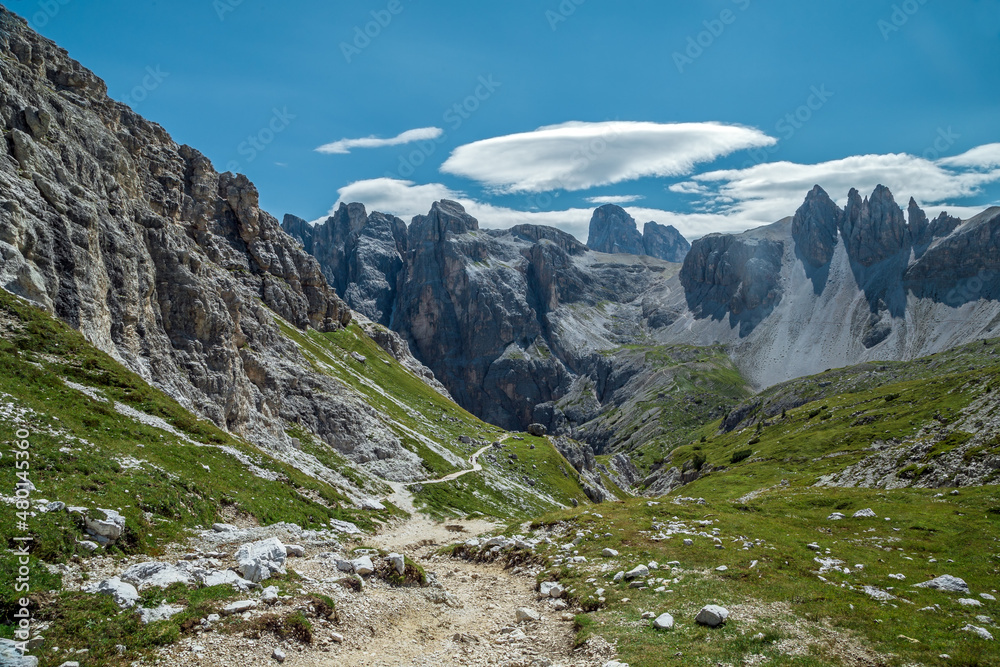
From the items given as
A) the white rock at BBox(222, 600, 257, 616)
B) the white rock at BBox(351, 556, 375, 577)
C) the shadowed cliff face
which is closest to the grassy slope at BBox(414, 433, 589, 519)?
the shadowed cliff face

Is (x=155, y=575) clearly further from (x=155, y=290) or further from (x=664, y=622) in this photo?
(x=155, y=290)

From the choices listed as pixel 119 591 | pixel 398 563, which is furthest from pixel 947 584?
pixel 119 591

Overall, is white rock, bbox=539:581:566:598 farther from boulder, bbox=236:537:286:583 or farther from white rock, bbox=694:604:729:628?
boulder, bbox=236:537:286:583

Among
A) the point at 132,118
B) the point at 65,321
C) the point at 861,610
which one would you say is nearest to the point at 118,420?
the point at 65,321

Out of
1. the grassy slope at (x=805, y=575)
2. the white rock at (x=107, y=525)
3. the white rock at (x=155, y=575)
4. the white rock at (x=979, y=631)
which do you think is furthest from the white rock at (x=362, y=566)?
the white rock at (x=979, y=631)

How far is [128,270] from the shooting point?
58.3 m

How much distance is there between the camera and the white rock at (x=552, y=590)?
1091 inches

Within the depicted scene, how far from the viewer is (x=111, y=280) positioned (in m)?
55.5

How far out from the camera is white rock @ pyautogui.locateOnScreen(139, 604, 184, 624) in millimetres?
17344

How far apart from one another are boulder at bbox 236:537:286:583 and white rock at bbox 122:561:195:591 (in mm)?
2237

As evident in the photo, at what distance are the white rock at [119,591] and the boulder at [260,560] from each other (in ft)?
15.0

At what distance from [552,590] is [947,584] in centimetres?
1782

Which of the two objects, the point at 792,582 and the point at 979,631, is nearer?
the point at 979,631

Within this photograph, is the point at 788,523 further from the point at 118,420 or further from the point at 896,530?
the point at 118,420
